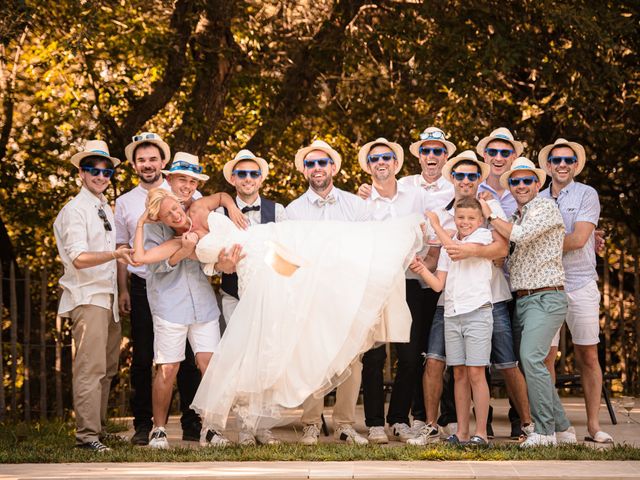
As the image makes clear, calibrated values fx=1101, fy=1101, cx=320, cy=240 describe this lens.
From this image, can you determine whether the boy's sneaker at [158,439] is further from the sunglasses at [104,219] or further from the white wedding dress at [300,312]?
the sunglasses at [104,219]

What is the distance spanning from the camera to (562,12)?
12242 millimetres

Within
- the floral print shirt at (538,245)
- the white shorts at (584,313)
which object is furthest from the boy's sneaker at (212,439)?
the white shorts at (584,313)

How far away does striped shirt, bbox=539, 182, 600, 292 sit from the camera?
862 cm

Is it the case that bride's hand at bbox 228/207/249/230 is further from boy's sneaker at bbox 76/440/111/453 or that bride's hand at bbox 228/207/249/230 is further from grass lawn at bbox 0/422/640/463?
boy's sneaker at bbox 76/440/111/453

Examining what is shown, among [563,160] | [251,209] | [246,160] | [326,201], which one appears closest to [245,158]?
[246,160]

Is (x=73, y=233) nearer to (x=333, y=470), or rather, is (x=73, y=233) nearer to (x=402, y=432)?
(x=333, y=470)

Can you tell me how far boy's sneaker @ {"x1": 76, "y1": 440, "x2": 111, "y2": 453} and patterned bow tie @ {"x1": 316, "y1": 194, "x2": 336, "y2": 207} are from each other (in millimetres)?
2605

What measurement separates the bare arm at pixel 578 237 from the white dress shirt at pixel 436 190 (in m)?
1.12

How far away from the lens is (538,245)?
27.5 ft

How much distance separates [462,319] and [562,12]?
5.24m

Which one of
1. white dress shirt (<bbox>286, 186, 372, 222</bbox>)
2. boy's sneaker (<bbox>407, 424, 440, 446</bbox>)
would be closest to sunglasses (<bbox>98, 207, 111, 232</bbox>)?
white dress shirt (<bbox>286, 186, 372, 222</bbox>)

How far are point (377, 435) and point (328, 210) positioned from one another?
1.89 m

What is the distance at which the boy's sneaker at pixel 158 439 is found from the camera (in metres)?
8.42

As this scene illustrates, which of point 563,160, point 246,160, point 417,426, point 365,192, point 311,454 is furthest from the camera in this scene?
point 365,192
